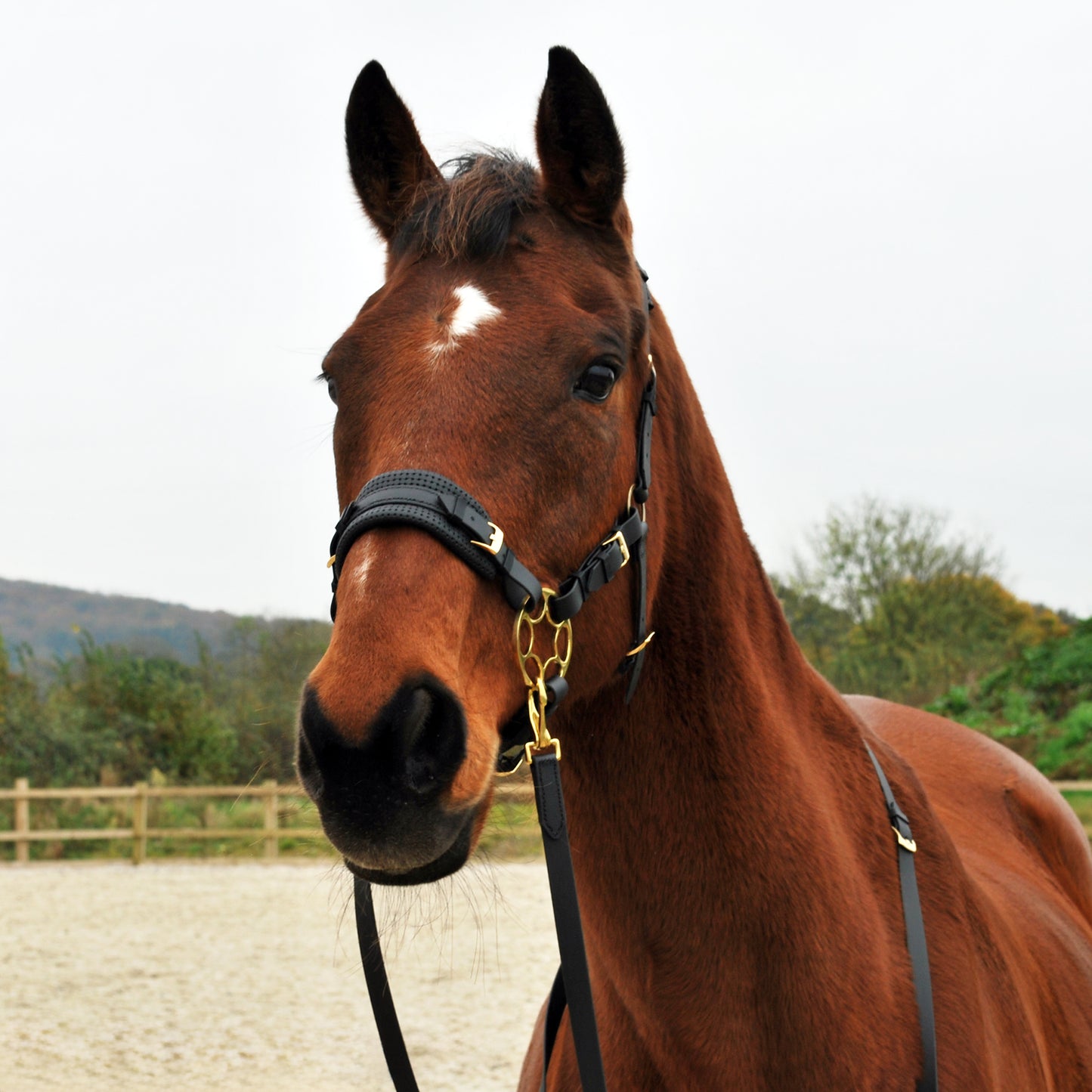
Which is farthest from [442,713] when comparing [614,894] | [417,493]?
[614,894]

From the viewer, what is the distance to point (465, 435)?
1801 millimetres

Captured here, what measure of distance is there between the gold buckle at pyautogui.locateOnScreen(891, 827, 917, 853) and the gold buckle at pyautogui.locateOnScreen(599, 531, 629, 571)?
3.31ft

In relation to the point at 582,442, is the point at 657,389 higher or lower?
higher

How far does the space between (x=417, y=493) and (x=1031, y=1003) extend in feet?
7.09

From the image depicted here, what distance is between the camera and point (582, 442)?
191 cm

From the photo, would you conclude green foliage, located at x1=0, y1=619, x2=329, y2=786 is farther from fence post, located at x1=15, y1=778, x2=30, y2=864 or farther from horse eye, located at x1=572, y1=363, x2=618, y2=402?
horse eye, located at x1=572, y1=363, x2=618, y2=402

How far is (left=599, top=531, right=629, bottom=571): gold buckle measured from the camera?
197cm

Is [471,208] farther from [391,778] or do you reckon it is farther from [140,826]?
[140,826]

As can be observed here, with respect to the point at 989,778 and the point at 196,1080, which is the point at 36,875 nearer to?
the point at 196,1080

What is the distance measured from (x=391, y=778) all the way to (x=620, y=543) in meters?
0.66

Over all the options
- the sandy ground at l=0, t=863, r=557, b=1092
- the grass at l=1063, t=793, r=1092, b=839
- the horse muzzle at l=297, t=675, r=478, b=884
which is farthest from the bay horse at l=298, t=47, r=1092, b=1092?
the grass at l=1063, t=793, r=1092, b=839

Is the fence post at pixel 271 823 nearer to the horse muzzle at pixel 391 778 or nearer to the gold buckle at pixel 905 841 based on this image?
the gold buckle at pixel 905 841

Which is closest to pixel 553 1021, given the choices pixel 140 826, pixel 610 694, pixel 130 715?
pixel 610 694

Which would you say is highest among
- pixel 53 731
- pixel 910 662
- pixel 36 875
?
pixel 910 662
